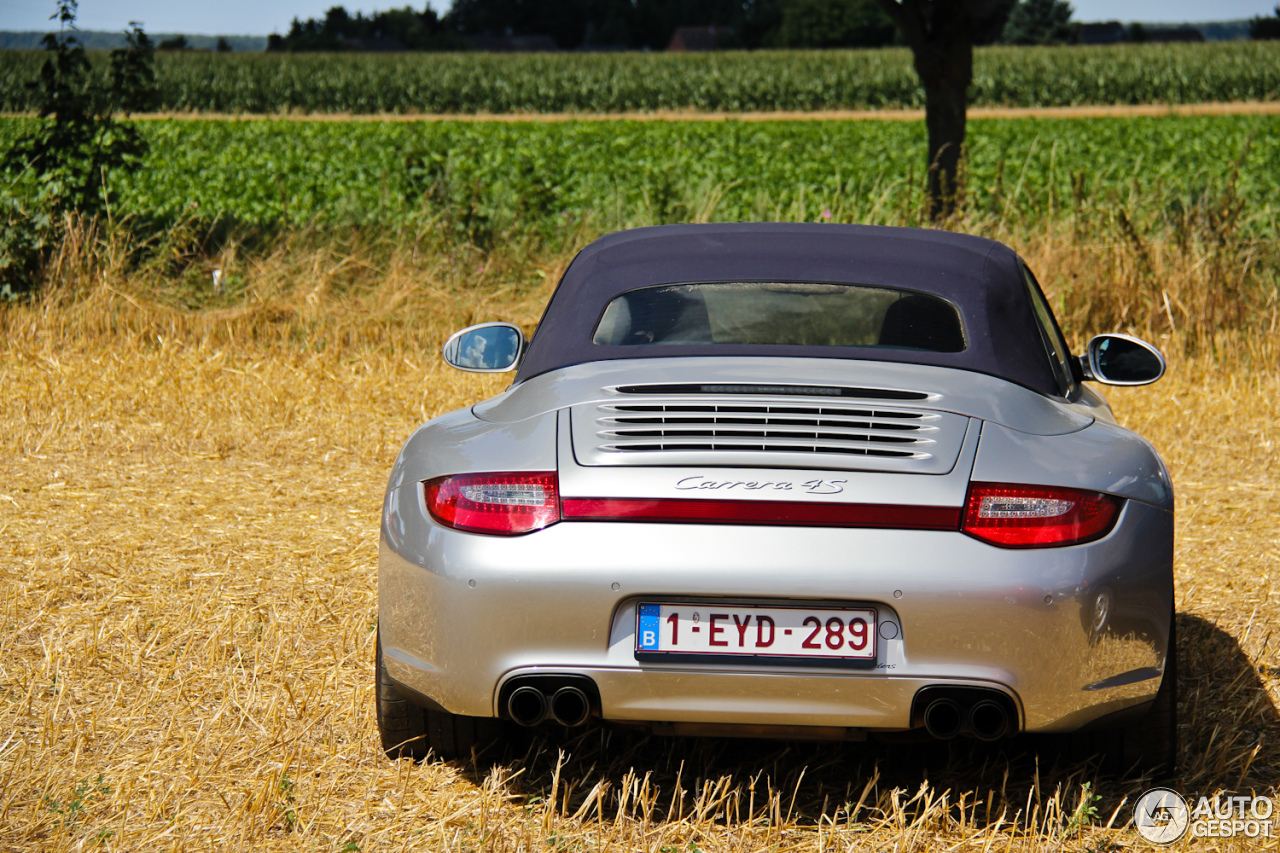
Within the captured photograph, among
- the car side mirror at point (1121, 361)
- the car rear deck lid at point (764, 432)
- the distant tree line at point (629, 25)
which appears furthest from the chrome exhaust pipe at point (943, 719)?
the distant tree line at point (629, 25)

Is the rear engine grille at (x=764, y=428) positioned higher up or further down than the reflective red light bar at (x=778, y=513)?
higher up

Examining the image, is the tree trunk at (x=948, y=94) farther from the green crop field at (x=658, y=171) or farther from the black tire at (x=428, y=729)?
the black tire at (x=428, y=729)

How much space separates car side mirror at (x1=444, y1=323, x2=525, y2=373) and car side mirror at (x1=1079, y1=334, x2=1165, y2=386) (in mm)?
1766

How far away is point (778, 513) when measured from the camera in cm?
241

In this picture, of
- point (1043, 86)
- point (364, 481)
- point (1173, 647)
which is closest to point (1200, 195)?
point (364, 481)

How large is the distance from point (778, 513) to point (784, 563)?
102 mm

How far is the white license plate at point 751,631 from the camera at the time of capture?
7.91 ft

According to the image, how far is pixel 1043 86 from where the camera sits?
178ft

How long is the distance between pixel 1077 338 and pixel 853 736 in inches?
261

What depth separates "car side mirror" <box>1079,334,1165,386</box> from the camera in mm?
3607

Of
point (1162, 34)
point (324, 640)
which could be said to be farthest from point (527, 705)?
point (1162, 34)

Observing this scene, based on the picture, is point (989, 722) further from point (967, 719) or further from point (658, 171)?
point (658, 171)

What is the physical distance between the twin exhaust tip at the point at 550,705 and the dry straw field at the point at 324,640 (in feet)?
0.92

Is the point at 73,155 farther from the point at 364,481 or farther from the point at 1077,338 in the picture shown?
the point at 1077,338
